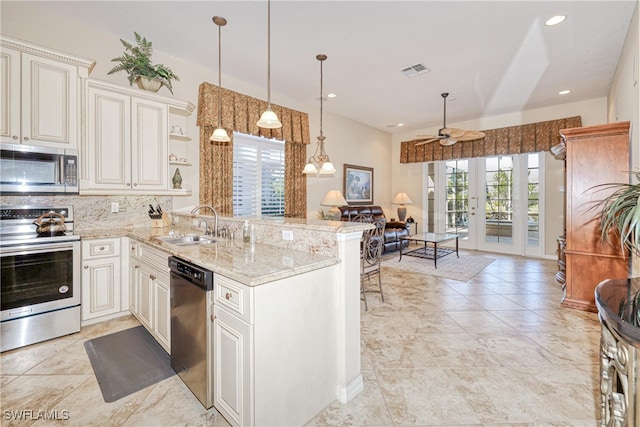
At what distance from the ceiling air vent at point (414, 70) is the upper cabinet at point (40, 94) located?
12.7 feet

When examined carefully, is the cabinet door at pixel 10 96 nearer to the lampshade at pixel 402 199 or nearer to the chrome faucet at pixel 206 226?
the chrome faucet at pixel 206 226

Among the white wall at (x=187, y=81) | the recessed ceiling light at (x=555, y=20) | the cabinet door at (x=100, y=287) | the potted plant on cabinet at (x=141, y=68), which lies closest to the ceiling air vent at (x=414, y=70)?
the recessed ceiling light at (x=555, y=20)

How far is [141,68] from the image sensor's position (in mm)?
3219

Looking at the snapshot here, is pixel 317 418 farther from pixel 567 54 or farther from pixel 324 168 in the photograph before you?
pixel 567 54

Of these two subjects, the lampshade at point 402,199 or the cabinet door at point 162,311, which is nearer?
the cabinet door at point 162,311

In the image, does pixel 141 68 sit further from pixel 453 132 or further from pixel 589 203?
pixel 589 203

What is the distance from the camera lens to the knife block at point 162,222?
349 cm

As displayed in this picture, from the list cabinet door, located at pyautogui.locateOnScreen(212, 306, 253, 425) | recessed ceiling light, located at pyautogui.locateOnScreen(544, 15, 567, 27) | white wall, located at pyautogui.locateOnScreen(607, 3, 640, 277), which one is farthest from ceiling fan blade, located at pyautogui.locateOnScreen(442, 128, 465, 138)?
cabinet door, located at pyautogui.locateOnScreen(212, 306, 253, 425)

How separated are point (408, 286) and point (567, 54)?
3.75 meters

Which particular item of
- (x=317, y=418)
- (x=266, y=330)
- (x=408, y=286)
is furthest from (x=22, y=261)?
(x=408, y=286)

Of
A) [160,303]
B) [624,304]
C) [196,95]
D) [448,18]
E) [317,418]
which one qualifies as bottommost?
[317,418]

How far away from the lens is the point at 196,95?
4066 millimetres

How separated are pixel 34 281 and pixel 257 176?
3079 mm

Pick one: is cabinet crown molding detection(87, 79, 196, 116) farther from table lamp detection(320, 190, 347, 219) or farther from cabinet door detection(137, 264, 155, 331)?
table lamp detection(320, 190, 347, 219)
